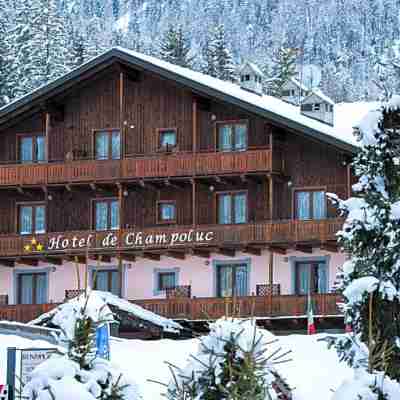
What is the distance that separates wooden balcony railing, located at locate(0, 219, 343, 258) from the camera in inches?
1746

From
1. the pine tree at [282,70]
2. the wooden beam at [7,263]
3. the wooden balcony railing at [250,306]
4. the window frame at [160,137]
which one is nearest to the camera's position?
the wooden balcony railing at [250,306]

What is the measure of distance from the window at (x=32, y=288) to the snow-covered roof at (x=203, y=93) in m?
5.27

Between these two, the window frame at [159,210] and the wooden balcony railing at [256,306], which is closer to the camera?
the wooden balcony railing at [256,306]

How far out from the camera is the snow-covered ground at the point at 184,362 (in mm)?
29844

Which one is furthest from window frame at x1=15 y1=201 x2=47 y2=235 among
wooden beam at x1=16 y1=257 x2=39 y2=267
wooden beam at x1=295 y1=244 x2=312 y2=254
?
wooden beam at x1=295 y1=244 x2=312 y2=254

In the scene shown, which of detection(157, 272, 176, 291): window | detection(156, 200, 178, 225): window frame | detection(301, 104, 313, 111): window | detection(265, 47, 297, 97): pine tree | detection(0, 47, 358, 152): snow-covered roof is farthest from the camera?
detection(265, 47, 297, 97): pine tree

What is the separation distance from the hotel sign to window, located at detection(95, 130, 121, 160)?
292cm

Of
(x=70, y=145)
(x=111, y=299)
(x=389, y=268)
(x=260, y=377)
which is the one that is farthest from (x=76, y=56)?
(x=260, y=377)

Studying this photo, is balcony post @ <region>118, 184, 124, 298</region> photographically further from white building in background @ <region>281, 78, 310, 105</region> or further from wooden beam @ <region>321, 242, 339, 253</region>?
white building in background @ <region>281, 78, 310, 105</region>

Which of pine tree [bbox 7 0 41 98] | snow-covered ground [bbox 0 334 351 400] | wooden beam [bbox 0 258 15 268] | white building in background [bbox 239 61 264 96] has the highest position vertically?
pine tree [bbox 7 0 41 98]

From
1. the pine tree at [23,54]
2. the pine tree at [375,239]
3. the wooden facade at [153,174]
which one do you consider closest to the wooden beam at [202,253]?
the wooden facade at [153,174]

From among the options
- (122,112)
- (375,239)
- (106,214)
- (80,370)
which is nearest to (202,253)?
(106,214)

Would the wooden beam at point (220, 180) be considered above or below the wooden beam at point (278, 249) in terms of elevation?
above

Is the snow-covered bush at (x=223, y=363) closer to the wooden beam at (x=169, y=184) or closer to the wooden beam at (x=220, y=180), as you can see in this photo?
the wooden beam at (x=220, y=180)
